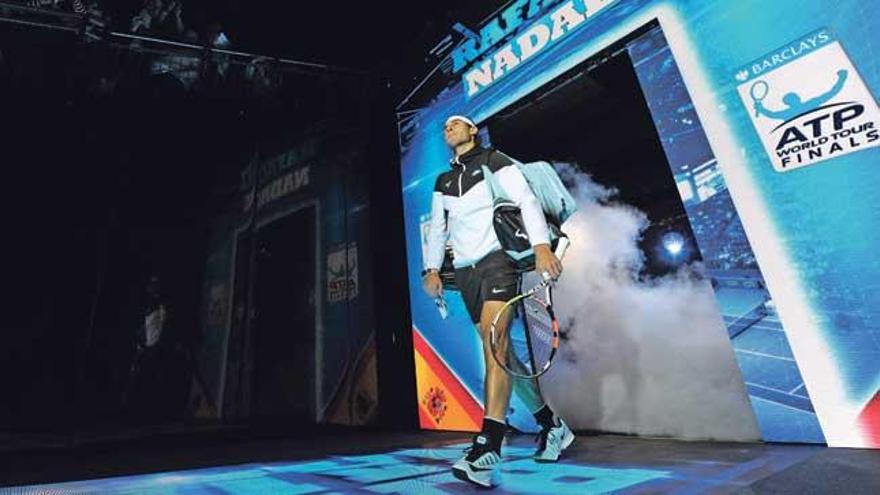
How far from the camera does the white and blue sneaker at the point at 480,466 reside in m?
1.72

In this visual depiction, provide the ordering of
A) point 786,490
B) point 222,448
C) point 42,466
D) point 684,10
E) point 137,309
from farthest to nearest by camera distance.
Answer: point 137,309 < point 222,448 < point 42,466 < point 684,10 < point 786,490

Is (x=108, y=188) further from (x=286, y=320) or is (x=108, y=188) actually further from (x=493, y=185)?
(x=493, y=185)

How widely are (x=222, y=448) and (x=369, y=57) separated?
11.1 feet

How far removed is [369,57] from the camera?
4.43m

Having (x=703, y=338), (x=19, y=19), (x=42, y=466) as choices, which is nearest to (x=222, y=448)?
(x=42, y=466)

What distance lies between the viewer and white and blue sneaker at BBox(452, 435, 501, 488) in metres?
1.72

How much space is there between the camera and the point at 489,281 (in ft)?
6.83

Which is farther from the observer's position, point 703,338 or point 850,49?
point 703,338

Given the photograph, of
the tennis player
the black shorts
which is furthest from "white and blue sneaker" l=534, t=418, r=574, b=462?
the black shorts

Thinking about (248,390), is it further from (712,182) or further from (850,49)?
(850,49)

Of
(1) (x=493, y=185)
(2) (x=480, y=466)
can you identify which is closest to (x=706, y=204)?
(1) (x=493, y=185)

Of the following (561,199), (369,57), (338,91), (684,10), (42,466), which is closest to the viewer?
(561,199)

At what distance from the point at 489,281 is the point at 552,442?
778mm

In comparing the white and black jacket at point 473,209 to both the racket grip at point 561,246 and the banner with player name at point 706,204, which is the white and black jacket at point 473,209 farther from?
the banner with player name at point 706,204
